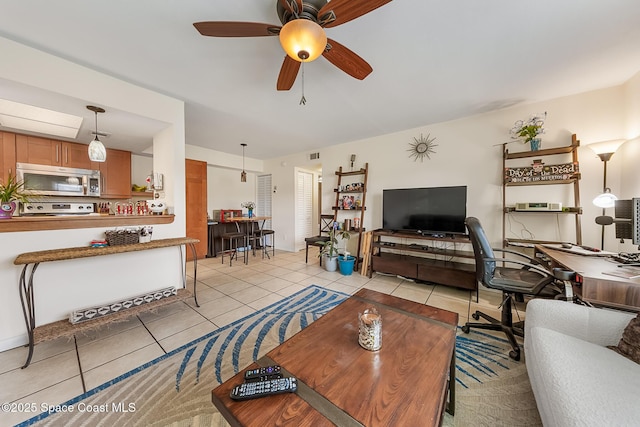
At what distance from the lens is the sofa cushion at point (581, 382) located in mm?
783

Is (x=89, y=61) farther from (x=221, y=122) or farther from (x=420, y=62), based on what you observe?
(x=420, y=62)

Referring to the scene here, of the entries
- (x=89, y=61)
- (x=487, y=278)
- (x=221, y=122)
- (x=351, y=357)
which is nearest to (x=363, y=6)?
(x=351, y=357)

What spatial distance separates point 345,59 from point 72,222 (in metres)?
2.86

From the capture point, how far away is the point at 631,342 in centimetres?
109

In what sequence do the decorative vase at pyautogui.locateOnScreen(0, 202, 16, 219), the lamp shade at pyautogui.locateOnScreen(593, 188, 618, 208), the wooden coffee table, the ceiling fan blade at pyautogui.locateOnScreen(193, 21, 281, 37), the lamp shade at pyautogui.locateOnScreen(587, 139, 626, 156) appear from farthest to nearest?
1. the lamp shade at pyautogui.locateOnScreen(587, 139, 626, 156)
2. the lamp shade at pyautogui.locateOnScreen(593, 188, 618, 208)
3. the decorative vase at pyautogui.locateOnScreen(0, 202, 16, 219)
4. the ceiling fan blade at pyautogui.locateOnScreen(193, 21, 281, 37)
5. the wooden coffee table

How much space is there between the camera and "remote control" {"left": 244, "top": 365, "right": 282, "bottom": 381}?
→ 0.86 m

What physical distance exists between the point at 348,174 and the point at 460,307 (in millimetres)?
2843

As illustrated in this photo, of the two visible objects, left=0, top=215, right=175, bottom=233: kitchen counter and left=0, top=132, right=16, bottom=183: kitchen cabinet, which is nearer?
left=0, top=215, right=175, bottom=233: kitchen counter

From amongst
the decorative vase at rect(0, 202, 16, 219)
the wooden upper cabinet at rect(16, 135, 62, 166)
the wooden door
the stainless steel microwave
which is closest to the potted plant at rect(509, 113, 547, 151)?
the decorative vase at rect(0, 202, 16, 219)

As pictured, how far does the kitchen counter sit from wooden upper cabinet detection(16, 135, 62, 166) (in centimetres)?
233

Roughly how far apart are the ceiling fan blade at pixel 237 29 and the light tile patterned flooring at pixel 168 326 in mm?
2422

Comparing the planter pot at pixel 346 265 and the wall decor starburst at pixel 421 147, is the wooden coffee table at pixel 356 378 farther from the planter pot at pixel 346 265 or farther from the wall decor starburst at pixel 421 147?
the wall decor starburst at pixel 421 147

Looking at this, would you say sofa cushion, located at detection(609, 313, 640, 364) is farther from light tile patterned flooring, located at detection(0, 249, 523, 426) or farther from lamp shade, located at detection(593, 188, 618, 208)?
lamp shade, located at detection(593, 188, 618, 208)

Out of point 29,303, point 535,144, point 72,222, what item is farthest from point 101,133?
point 535,144
